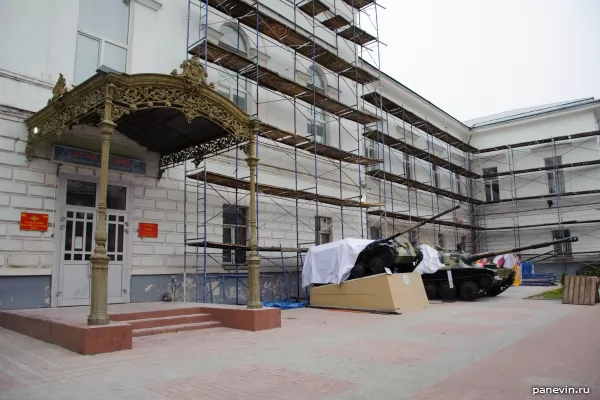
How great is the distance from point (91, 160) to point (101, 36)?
3470 mm

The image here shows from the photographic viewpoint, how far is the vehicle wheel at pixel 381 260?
529 inches

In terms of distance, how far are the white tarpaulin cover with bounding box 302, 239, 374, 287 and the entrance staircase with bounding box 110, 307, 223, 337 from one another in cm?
510

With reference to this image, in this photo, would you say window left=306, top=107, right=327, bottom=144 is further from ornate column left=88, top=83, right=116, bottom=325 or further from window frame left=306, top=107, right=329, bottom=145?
ornate column left=88, top=83, right=116, bottom=325

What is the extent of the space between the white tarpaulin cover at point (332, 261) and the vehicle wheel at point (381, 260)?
463mm

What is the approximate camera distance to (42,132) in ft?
30.8

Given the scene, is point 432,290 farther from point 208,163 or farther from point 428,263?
point 208,163

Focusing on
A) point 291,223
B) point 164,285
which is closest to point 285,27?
point 291,223

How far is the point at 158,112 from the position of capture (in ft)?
33.5

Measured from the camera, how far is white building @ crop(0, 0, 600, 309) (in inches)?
393

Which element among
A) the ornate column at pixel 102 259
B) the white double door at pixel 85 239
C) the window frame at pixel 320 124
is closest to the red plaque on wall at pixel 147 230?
the white double door at pixel 85 239

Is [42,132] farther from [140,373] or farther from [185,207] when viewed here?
[140,373]

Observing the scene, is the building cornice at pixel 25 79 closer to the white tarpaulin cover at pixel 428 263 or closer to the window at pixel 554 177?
the white tarpaulin cover at pixel 428 263

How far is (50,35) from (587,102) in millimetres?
30186
